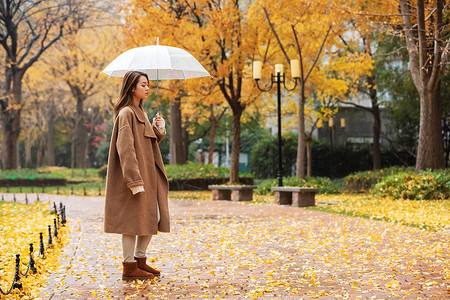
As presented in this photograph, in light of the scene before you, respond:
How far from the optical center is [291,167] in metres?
29.5

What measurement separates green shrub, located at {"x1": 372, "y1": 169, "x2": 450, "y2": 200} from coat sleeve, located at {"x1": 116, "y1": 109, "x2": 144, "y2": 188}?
10.3 meters

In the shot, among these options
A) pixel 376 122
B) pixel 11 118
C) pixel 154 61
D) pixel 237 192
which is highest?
pixel 11 118

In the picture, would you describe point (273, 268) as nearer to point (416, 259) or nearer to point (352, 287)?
point (352, 287)

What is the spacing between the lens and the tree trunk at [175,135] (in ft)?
80.3

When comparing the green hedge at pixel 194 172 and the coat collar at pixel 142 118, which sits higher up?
the coat collar at pixel 142 118

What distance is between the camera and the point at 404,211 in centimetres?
1219

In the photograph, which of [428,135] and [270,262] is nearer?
[270,262]

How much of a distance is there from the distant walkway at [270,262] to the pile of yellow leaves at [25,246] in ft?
0.51

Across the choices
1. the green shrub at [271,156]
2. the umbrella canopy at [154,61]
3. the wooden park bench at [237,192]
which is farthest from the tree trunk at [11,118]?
the umbrella canopy at [154,61]

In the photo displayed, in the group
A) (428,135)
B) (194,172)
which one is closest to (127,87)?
(428,135)

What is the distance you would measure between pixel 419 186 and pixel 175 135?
11.9 m

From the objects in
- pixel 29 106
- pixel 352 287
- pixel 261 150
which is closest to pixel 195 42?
pixel 261 150

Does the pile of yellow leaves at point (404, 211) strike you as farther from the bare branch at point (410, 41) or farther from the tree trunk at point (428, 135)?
the bare branch at point (410, 41)

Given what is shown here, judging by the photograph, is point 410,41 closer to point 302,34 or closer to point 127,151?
point 302,34
